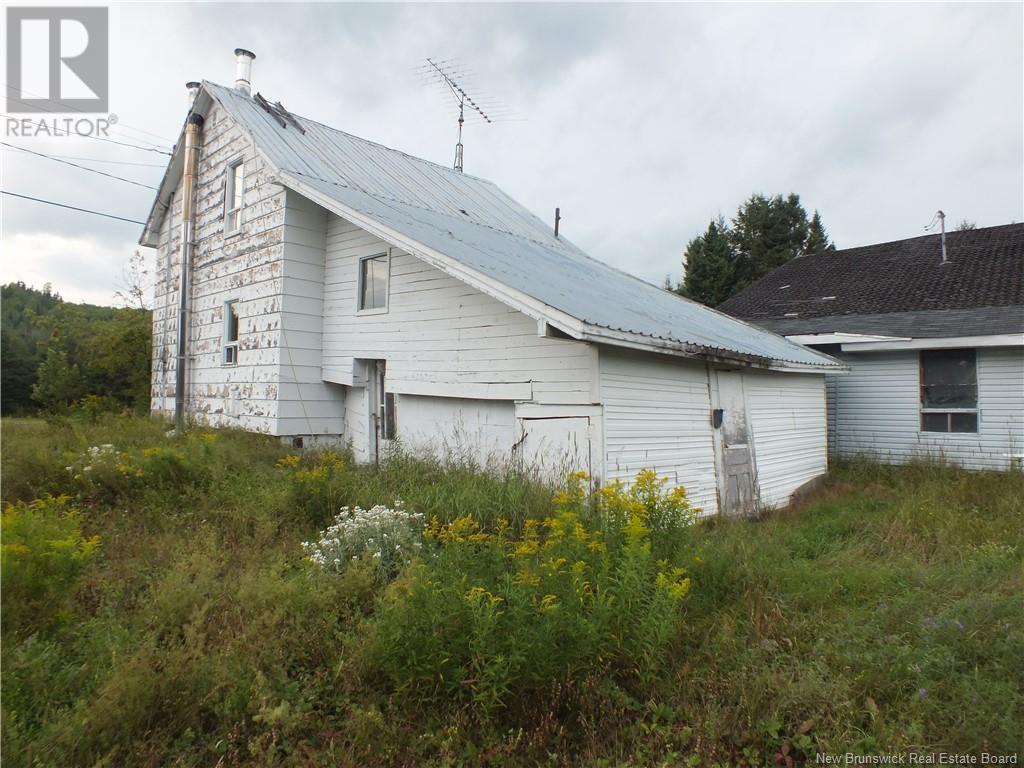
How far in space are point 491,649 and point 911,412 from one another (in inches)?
498

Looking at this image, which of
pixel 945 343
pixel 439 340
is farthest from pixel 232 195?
pixel 945 343

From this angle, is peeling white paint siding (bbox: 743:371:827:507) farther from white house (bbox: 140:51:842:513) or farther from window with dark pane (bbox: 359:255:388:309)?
window with dark pane (bbox: 359:255:388:309)

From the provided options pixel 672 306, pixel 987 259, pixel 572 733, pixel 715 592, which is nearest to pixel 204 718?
pixel 572 733

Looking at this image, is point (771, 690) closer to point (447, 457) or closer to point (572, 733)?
point (572, 733)

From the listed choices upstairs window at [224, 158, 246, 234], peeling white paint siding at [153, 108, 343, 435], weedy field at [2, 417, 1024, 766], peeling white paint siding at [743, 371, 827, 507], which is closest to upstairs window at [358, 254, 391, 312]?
peeling white paint siding at [153, 108, 343, 435]

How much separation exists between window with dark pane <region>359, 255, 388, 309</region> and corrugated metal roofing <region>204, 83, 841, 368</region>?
85 centimetres

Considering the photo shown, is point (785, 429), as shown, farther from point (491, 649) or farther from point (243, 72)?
point (243, 72)

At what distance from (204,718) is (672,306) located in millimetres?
9659

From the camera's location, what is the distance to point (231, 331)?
39.1 ft

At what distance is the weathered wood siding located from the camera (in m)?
7.26

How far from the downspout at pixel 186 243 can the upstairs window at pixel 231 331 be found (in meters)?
1.42

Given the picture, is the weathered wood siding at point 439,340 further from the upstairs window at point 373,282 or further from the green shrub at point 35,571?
the green shrub at point 35,571

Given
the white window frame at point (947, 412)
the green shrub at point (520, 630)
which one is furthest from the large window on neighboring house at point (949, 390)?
the green shrub at point (520, 630)

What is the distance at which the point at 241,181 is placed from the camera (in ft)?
38.8
